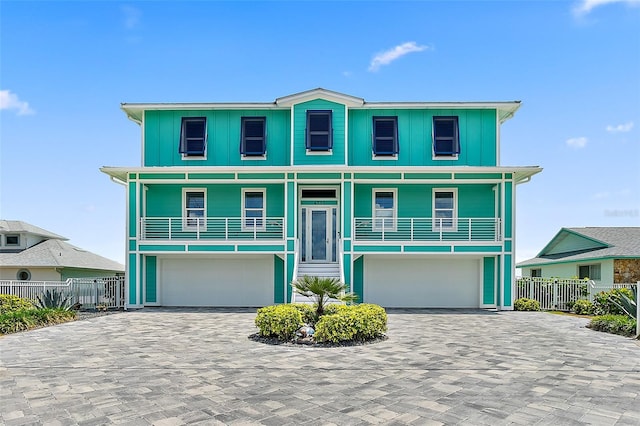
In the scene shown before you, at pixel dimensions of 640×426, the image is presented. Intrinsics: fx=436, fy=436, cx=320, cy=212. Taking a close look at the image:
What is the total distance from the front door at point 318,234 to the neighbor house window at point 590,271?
14657mm

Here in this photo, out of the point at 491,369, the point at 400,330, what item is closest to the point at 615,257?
the point at 400,330

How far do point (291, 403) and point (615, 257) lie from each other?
2075 cm

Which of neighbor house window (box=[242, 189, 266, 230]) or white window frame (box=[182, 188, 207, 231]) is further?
neighbor house window (box=[242, 189, 266, 230])

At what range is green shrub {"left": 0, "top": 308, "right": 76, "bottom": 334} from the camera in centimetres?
1266

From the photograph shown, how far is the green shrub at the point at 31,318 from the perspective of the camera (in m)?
12.7

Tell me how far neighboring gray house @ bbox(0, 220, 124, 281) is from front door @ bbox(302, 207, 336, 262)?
1415cm

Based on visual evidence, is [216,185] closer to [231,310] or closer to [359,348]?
[231,310]

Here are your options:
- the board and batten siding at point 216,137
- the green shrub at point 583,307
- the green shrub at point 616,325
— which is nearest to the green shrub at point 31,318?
the board and batten siding at point 216,137

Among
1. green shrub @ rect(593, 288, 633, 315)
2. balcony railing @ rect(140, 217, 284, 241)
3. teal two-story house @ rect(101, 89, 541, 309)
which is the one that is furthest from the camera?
balcony railing @ rect(140, 217, 284, 241)

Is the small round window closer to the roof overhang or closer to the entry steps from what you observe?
the roof overhang

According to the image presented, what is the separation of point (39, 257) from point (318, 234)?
1638 cm

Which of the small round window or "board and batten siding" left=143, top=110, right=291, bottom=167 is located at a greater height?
"board and batten siding" left=143, top=110, right=291, bottom=167

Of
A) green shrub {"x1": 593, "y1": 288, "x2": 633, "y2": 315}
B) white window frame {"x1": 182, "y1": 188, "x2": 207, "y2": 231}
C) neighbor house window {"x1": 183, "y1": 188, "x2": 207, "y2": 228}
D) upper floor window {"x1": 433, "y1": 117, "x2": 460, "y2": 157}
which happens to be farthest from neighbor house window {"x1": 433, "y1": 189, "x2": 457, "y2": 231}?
neighbor house window {"x1": 183, "y1": 188, "x2": 207, "y2": 228}

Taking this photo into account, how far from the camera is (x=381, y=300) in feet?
62.2
